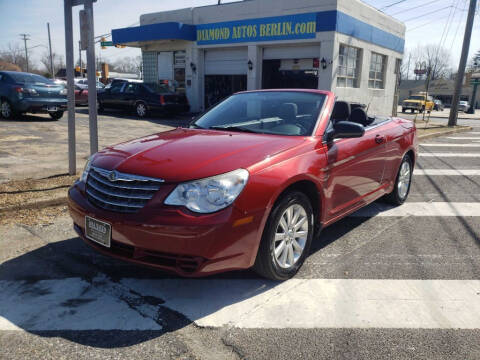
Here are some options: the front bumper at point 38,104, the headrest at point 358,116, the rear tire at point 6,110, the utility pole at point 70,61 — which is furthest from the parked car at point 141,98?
the headrest at point 358,116

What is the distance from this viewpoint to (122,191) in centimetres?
307

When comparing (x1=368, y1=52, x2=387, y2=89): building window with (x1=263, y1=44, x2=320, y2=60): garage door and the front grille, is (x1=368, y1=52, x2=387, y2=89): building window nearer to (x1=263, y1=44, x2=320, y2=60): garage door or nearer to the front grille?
(x1=263, y1=44, x2=320, y2=60): garage door

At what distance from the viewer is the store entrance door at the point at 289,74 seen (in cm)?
2069

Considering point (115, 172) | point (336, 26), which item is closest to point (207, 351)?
point (115, 172)

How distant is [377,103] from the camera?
990 inches

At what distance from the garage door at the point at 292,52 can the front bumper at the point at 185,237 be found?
1862cm

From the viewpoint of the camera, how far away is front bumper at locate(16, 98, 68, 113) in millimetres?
13453

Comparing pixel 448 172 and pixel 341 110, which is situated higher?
pixel 341 110

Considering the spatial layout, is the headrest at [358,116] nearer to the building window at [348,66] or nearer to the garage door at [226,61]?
the building window at [348,66]

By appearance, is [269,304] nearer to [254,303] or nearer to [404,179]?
[254,303]

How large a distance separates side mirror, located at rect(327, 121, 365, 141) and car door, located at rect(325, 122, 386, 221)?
0.29 ft

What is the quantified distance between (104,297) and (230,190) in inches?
51.3

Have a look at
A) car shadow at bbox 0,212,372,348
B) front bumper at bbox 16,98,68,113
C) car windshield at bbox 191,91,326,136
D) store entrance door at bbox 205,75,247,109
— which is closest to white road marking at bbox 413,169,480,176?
car windshield at bbox 191,91,326,136

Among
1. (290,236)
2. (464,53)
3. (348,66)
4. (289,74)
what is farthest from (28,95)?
(464,53)
